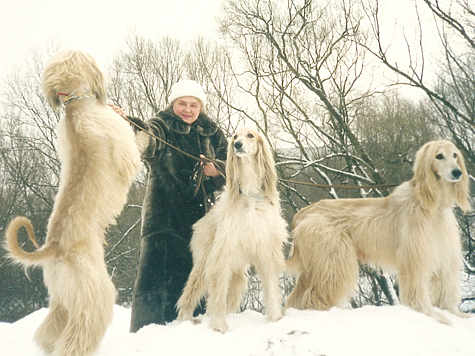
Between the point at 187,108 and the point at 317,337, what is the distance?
2497 mm

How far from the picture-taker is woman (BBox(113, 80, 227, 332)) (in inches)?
136

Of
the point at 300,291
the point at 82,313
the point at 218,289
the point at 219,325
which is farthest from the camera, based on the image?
the point at 300,291

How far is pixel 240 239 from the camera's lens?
9.73 feet

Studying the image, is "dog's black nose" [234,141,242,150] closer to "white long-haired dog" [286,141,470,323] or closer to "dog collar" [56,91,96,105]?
"white long-haired dog" [286,141,470,323]

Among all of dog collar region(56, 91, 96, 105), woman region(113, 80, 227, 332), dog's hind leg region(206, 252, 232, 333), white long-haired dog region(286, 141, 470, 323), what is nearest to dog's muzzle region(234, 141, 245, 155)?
woman region(113, 80, 227, 332)

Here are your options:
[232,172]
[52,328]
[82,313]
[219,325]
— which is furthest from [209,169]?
[52,328]

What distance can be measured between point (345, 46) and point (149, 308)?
29.9ft

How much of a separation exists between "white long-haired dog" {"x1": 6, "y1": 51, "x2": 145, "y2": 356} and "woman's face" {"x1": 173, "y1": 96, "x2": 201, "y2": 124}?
109cm

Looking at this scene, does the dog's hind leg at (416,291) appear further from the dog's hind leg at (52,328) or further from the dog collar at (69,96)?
the dog collar at (69,96)


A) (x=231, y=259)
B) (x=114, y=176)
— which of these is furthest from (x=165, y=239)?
(x=114, y=176)

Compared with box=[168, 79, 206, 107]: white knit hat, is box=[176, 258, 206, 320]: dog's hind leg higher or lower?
lower

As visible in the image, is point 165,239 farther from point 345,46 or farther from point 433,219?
point 345,46

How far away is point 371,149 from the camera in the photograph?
1252 centimetres

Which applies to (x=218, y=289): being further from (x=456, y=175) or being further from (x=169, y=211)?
(x=456, y=175)
